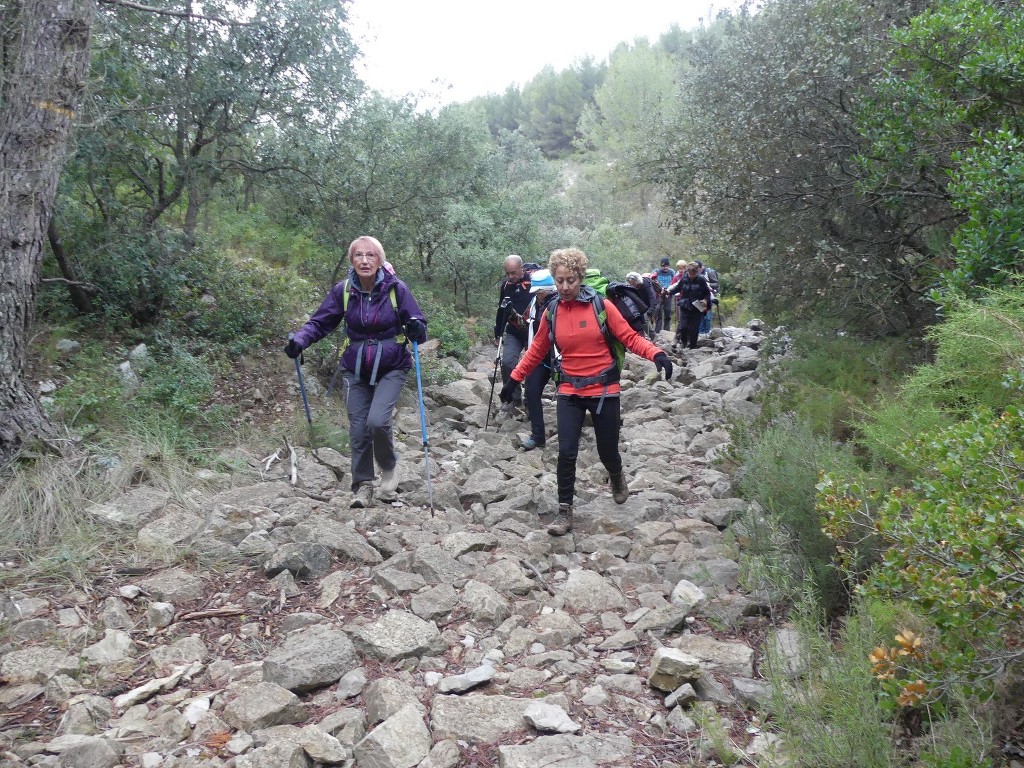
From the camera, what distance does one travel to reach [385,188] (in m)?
12.2

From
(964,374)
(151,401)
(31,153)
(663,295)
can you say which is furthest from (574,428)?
(663,295)

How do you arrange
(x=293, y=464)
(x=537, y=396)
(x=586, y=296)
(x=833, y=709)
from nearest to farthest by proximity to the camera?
(x=833, y=709) → (x=586, y=296) → (x=293, y=464) → (x=537, y=396)

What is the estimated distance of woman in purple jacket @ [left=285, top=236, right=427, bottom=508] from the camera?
6.29 meters

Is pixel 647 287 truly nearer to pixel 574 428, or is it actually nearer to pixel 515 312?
pixel 515 312

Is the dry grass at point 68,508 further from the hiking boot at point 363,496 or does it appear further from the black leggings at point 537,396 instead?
the black leggings at point 537,396

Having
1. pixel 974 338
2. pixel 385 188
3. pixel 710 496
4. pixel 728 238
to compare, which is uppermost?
pixel 385 188

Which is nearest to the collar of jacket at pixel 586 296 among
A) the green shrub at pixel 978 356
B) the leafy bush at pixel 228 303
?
the green shrub at pixel 978 356

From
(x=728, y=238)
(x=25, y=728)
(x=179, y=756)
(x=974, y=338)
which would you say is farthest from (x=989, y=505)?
(x=728, y=238)

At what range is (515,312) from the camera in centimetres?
993

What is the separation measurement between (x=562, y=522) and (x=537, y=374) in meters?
2.90

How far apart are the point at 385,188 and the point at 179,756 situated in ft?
33.5

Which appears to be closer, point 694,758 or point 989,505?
point 989,505

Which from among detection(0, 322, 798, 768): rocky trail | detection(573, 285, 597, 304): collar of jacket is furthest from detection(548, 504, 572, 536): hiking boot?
detection(573, 285, 597, 304): collar of jacket

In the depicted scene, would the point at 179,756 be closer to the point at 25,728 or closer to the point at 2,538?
the point at 25,728
